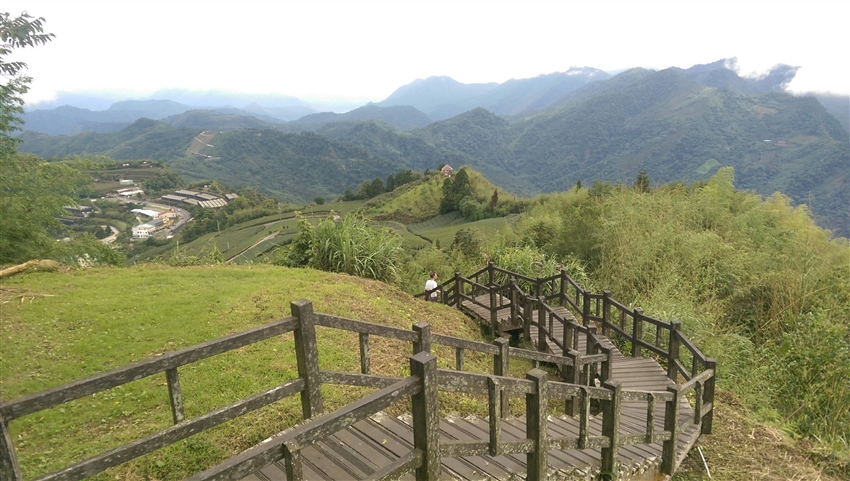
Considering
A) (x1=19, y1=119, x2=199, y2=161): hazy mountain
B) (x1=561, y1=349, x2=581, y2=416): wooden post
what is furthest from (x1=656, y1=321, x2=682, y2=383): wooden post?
(x1=19, y1=119, x2=199, y2=161): hazy mountain

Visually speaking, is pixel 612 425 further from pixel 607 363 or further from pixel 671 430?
pixel 607 363

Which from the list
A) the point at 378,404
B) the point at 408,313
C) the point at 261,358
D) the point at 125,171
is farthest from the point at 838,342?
the point at 125,171

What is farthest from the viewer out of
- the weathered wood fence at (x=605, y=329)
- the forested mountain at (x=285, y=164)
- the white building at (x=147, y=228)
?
the forested mountain at (x=285, y=164)

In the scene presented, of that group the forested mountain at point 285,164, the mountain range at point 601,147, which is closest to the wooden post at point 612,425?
the mountain range at point 601,147

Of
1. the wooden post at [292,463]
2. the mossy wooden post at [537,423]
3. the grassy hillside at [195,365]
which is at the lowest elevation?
the grassy hillside at [195,365]

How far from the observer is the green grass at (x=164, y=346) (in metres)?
4.65

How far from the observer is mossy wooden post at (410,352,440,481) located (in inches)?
111

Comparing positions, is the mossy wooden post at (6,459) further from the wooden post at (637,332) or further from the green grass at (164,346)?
the wooden post at (637,332)

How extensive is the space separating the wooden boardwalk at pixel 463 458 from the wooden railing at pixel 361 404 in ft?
1.02

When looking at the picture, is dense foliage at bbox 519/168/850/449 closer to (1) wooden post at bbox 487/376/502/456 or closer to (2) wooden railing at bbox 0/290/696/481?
(2) wooden railing at bbox 0/290/696/481

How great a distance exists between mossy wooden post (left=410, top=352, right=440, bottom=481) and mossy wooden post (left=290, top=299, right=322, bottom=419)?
1.39 m

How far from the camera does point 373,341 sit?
8062 millimetres

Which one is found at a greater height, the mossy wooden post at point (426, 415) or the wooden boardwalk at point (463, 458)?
the mossy wooden post at point (426, 415)

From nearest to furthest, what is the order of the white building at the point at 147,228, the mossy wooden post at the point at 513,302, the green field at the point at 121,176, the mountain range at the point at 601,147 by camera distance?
1. the mossy wooden post at the point at 513,302
2. the white building at the point at 147,228
3. the mountain range at the point at 601,147
4. the green field at the point at 121,176
